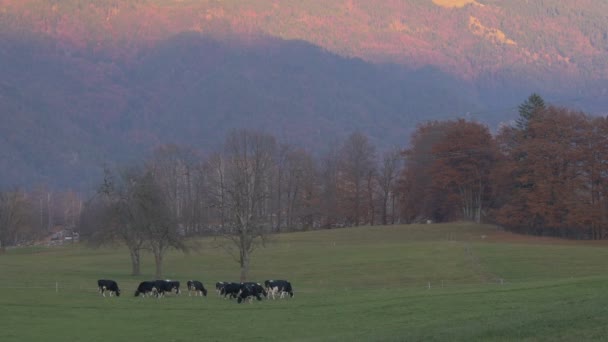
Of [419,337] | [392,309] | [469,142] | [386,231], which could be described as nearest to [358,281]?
[392,309]

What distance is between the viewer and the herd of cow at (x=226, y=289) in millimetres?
46375

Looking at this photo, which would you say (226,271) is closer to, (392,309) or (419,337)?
(392,309)

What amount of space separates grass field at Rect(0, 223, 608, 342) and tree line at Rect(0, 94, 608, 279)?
425 centimetres

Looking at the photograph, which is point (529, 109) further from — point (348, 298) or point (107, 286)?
point (107, 286)

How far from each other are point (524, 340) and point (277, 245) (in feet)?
234

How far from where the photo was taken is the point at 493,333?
76.5ft

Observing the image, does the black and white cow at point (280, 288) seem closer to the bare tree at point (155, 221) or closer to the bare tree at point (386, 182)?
the bare tree at point (155, 221)

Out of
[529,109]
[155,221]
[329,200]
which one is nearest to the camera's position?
[155,221]

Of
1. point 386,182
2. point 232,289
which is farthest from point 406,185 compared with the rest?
point 232,289

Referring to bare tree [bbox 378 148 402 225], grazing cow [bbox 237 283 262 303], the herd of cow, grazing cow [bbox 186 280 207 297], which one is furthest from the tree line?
grazing cow [bbox 237 283 262 303]

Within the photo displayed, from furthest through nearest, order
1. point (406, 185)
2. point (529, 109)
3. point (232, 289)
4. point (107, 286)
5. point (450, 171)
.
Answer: point (406, 185)
point (529, 109)
point (450, 171)
point (107, 286)
point (232, 289)

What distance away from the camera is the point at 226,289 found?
47.8 meters

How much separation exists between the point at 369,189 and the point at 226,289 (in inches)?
3242

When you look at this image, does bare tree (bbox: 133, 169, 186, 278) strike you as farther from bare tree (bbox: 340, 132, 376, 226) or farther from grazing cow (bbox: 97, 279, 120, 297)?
bare tree (bbox: 340, 132, 376, 226)
